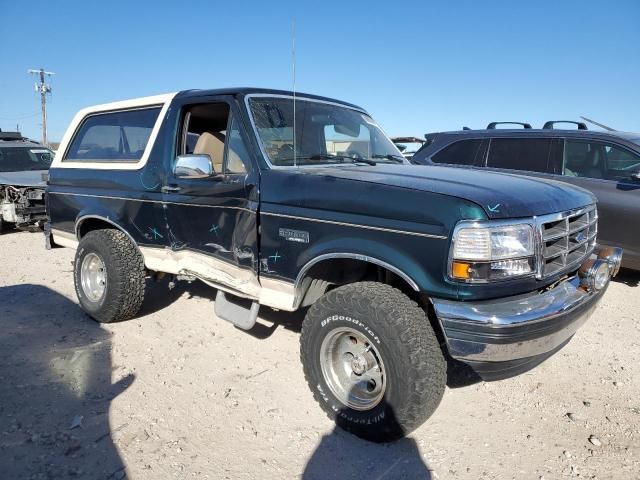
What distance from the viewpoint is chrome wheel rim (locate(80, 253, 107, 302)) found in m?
4.51

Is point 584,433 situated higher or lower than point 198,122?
lower

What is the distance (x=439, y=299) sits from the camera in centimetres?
238

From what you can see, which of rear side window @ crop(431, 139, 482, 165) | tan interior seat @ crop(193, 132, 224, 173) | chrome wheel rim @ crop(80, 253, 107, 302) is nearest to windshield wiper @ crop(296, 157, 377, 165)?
tan interior seat @ crop(193, 132, 224, 173)

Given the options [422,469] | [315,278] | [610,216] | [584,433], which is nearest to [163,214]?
[315,278]

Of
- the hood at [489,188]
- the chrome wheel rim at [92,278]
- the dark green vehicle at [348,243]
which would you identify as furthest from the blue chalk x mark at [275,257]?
the chrome wheel rim at [92,278]

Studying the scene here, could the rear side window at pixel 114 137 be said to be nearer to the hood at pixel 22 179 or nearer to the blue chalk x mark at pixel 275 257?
the blue chalk x mark at pixel 275 257

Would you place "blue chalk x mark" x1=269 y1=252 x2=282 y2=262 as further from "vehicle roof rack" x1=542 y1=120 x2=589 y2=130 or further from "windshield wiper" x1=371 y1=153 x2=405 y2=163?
"vehicle roof rack" x1=542 y1=120 x2=589 y2=130

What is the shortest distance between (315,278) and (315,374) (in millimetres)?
610

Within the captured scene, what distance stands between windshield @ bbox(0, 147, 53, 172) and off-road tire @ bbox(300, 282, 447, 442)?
1002 centimetres

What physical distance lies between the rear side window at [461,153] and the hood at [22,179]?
24.2 ft

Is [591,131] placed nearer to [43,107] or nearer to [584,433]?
[584,433]

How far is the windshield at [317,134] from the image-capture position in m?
3.32

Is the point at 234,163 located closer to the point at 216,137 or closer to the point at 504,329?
the point at 216,137

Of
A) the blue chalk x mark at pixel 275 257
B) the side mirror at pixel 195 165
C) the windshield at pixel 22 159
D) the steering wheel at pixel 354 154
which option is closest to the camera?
the blue chalk x mark at pixel 275 257
